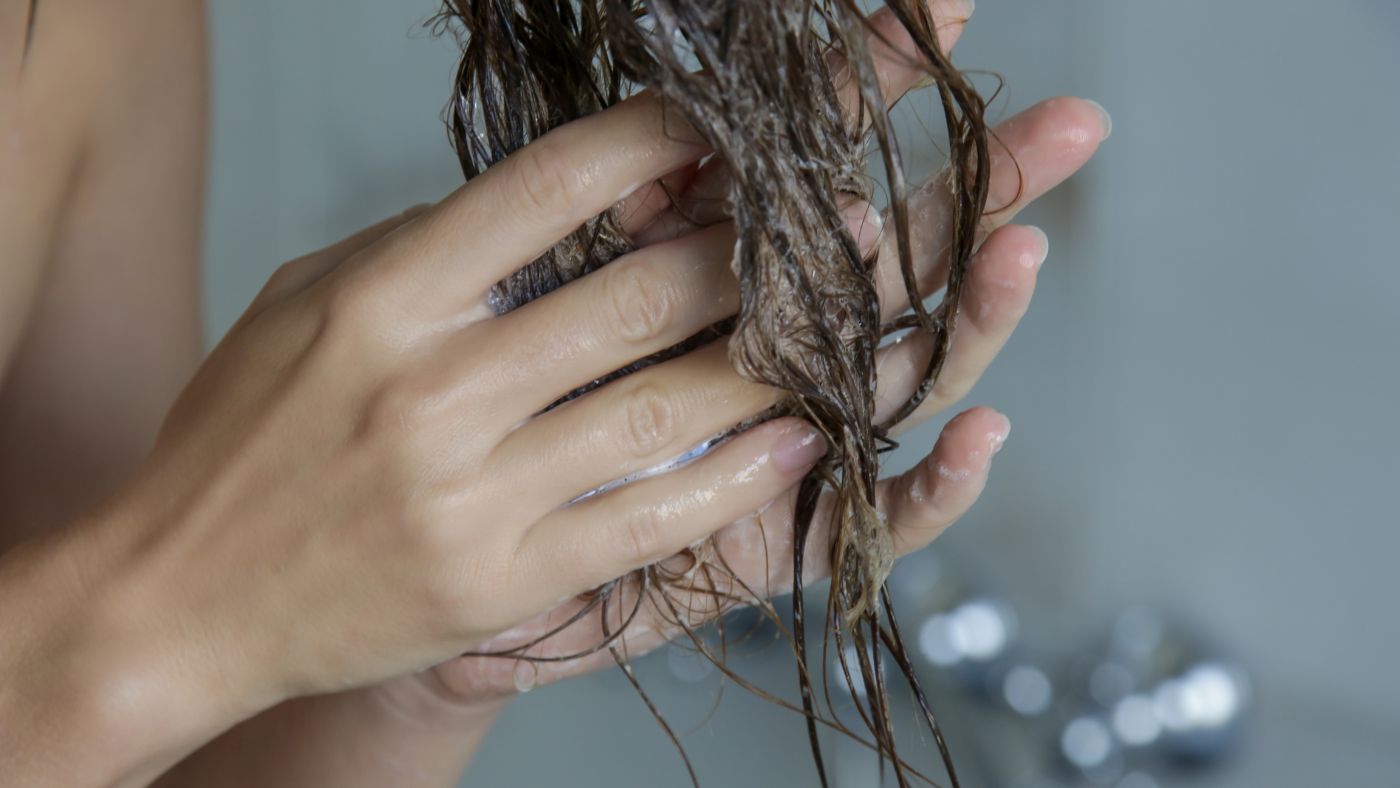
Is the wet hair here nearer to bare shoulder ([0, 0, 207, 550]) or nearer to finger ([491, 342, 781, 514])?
finger ([491, 342, 781, 514])

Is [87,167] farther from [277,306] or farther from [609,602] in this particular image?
[609,602]

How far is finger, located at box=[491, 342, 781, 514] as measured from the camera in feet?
1.69

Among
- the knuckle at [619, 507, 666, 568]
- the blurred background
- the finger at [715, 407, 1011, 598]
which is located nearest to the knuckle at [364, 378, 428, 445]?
the knuckle at [619, 507, 666, 568]

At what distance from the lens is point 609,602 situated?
0.68 metres

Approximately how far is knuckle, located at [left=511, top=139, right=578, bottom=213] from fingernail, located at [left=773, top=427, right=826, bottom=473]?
0.16 meters

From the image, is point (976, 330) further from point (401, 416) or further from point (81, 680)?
point (81, 680)

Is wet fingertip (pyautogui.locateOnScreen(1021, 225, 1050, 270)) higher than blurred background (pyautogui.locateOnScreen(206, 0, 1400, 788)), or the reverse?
wet fingertip (pyautogui.locateOnScreen(1021, 225, 1050, 270))

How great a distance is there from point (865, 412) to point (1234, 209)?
2.82 feet

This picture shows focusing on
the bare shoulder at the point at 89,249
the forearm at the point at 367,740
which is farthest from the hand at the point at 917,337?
the bare shoulder at the point at 89,249

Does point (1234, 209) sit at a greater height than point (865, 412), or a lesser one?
lesser

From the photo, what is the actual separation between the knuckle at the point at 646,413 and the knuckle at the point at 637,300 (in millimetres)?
34

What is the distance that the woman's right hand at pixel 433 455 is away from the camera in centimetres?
49

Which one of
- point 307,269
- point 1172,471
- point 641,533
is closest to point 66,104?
point 307,269

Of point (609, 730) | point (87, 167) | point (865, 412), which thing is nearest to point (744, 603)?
point (865, 412)
